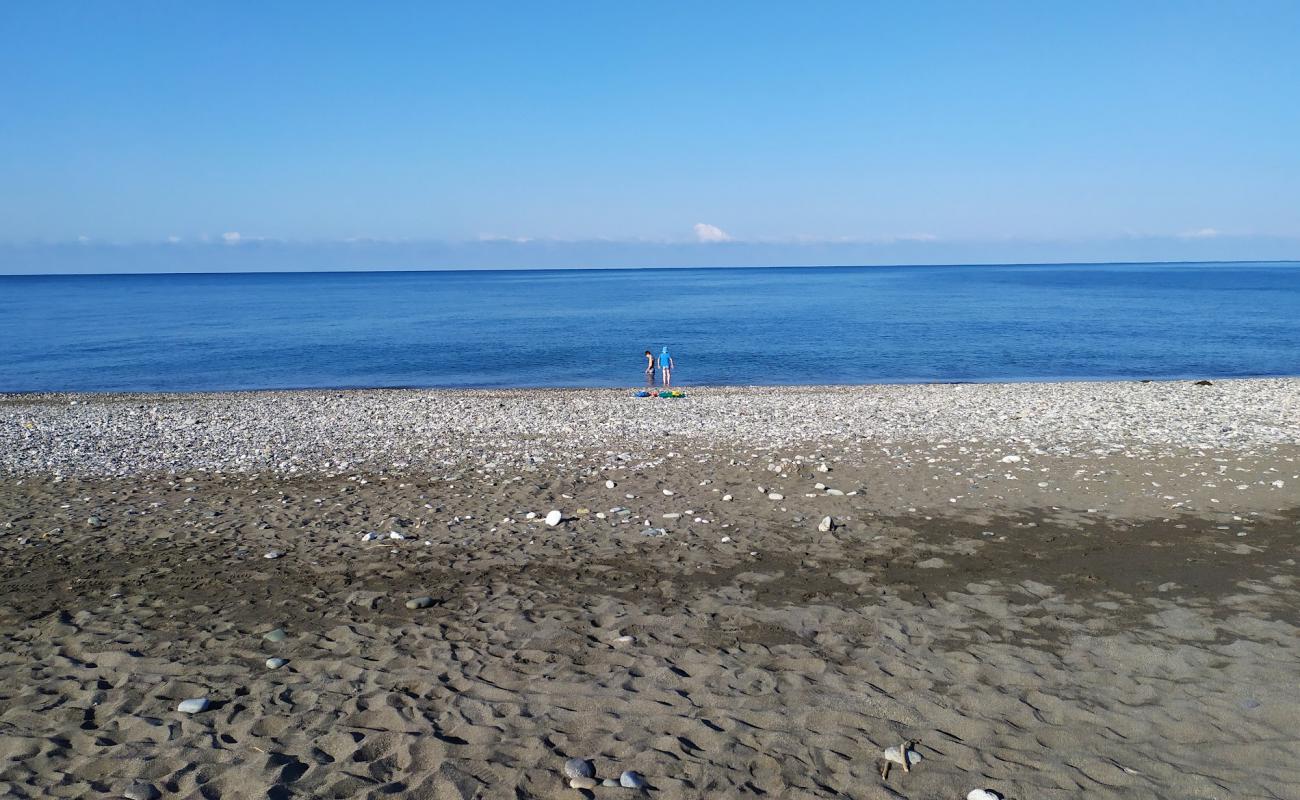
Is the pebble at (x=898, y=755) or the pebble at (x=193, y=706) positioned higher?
the pebble at (x=898, y=755)

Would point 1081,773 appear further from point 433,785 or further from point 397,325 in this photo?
point 397,325

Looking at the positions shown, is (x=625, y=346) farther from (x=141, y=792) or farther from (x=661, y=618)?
(x=141, y=792)

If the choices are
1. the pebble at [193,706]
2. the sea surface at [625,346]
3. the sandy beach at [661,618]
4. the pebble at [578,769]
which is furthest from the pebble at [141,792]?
the sea surface at [625,346]

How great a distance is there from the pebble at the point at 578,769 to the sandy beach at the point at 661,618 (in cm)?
14

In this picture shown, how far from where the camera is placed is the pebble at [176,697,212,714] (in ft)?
22.2

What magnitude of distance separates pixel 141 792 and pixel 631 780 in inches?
127

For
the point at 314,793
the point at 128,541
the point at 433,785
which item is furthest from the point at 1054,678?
the point at 128,541

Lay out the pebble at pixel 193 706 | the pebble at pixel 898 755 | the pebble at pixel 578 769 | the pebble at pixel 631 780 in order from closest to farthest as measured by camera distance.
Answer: the pebble at pixel 631 780 → the pebble at pixel 578 769 → the pebble at pixel 898 755 → the pebble at pixel 193 706

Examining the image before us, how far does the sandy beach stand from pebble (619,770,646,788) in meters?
0.05

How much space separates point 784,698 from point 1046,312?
8758 centimetres

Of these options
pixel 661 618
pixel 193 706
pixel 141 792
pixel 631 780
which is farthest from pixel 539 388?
pixel 631 780

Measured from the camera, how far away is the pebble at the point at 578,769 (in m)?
5.85

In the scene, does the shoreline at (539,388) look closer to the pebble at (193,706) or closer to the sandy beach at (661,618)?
the sandy beach at (661,618)

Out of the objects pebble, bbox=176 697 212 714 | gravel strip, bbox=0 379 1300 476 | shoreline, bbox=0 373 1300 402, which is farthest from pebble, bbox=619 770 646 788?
shoreline, bbox=0 373 1300 402
